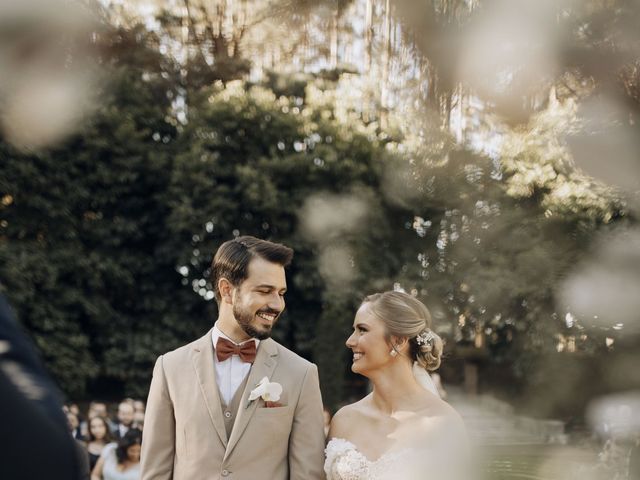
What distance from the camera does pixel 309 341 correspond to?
64.6 ft

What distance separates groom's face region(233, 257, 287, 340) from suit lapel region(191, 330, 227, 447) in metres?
0.19

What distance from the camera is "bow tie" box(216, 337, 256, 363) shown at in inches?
140

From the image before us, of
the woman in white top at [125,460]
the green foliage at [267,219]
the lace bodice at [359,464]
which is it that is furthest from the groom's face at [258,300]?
the green foliage at [267,219]

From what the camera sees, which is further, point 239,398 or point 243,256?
point 243,256

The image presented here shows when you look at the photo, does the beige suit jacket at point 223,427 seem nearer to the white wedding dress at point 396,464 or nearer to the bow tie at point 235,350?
the bow tie at point 235,350

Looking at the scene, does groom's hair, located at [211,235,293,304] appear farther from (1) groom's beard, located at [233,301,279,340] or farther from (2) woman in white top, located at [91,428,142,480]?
(2) woman in white top, located at [91,428,142,480]

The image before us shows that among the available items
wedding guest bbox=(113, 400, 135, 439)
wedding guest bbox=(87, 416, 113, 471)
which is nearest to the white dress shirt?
wedding guest bbox=(87, 416, 113, 471)

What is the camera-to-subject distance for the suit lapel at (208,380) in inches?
134

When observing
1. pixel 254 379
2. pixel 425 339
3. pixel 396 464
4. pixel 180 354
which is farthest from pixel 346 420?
pixel 180 354

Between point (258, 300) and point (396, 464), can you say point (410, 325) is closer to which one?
point (396, 464)

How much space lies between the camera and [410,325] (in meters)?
3.95

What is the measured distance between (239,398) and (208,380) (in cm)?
15

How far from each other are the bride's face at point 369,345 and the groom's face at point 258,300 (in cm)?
50

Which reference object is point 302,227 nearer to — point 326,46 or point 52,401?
point 326,46
